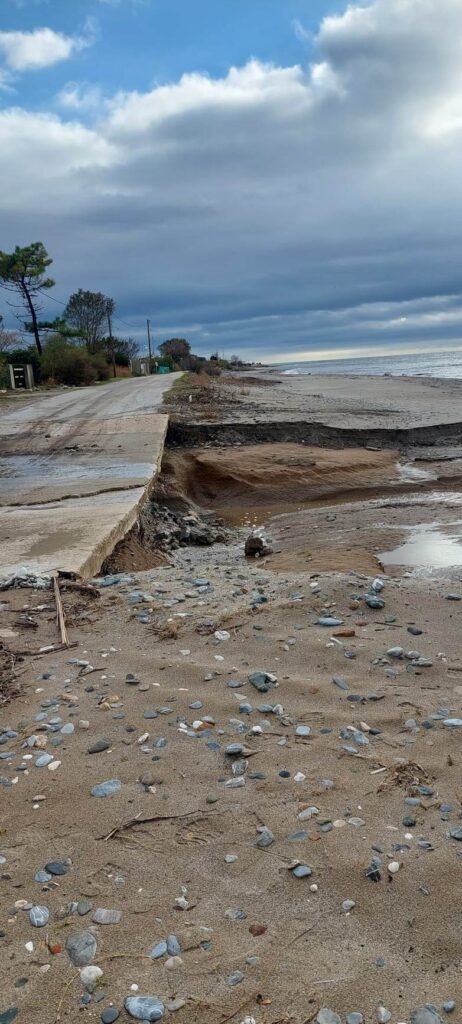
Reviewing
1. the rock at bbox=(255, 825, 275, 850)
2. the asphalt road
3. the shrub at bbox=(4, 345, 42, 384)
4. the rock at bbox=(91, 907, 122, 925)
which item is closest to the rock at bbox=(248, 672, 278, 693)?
the rock at bbox=(255, 825, 275, 850)

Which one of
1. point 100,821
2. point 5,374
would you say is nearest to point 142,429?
point 100,821

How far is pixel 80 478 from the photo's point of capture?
30.3 feet

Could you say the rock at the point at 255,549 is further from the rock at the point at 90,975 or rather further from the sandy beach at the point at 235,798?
the rock at the point at 90,975

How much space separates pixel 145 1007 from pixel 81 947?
0.99ft

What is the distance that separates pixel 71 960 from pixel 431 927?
105 cm

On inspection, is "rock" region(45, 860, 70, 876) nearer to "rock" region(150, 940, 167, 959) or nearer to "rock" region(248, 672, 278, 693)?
"rock" region(150, 940, 167, 959)

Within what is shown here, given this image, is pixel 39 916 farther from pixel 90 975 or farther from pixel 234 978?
pixel 234 978

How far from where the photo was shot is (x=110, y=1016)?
70.9 inches

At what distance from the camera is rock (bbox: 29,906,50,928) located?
2.12m

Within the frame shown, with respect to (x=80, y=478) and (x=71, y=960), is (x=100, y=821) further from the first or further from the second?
(x=80, y=478)

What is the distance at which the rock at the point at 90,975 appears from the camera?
191 centimetres

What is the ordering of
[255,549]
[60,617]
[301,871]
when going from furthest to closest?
[255,549] < [60,617] < [301,871]

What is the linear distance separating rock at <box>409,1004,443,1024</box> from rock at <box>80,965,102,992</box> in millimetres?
848

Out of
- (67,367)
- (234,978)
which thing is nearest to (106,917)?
(234,978)
